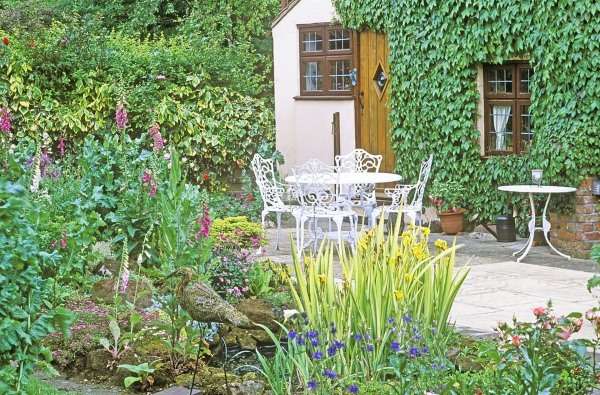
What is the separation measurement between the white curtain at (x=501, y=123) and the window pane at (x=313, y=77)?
12.5 ft

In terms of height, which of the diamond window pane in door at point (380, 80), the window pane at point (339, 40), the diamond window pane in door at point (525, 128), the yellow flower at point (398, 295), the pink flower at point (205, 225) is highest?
the window pane at point (339, 40)

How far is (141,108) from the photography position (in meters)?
14.9

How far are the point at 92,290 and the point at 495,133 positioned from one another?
6.56 m

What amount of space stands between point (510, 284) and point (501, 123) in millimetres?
3865

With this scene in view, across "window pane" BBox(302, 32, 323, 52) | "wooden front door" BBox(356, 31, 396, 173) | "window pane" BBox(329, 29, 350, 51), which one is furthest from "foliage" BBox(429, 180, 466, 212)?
"window pane" BBox(302, 32, 323, 52)

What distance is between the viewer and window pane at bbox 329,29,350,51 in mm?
15422

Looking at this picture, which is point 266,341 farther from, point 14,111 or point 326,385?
point 14,111

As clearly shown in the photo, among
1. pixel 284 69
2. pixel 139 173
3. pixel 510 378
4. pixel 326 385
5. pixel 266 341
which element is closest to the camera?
pixel 510 378

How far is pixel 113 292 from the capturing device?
24.6ft

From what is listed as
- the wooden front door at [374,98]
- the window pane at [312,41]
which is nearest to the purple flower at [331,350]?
the wooden front door at [374,98]

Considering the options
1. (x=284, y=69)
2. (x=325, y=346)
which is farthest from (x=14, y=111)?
(x=325, y=346)

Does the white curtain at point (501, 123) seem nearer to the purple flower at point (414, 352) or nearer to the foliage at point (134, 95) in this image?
the foliage at point (134, 95)

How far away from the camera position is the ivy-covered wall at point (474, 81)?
11352 millimetres

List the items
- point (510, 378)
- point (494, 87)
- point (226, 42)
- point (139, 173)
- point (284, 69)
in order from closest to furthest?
point (510, 378) → point (139, 173) → point (494, 87) → point (284, 69) → point (226, 42)
